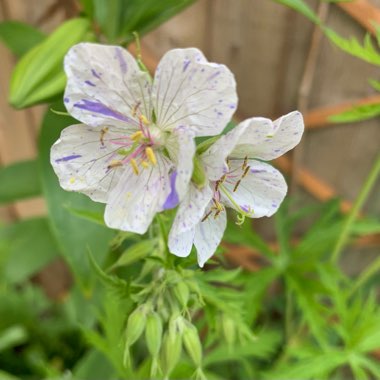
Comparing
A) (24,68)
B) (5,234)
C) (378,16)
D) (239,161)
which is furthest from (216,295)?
(5,234)

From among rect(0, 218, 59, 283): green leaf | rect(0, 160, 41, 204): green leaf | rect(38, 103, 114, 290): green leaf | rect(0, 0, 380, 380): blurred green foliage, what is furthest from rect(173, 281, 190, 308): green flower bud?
rect(0, 218, 59, 283): green leaf

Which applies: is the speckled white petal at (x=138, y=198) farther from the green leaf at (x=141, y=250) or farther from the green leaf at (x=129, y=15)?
the green leaf at (x=129, y=15)

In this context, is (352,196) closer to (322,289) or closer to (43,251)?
(322,289)

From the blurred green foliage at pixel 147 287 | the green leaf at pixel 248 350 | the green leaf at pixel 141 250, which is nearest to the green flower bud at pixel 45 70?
the blurred green foliage at pixel 147 287

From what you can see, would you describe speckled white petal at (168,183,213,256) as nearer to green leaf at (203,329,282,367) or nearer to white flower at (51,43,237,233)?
white flower at (51,43,237,233)

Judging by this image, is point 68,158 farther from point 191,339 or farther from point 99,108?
point 191,339

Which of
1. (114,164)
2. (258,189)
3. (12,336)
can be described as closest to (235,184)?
(258,189)
